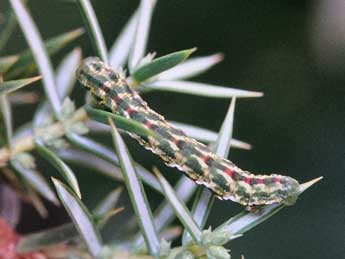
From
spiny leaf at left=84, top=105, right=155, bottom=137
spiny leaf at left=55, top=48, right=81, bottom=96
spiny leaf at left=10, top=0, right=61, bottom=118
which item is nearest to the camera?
spiny leaf at left=84, top=105, right=155, bottom=137

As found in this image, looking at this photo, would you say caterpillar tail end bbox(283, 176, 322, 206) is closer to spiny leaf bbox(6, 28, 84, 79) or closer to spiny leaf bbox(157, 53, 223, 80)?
spiny leaf bbox(157, 53, 223, 80)

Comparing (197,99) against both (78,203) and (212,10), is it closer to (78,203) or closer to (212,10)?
(212,10)

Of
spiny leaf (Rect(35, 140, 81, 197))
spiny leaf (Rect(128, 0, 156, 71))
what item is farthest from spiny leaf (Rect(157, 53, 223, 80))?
spiny leaf (Rect(35, 140, 81, 197))

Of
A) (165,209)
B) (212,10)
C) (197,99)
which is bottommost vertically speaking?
(165,209)

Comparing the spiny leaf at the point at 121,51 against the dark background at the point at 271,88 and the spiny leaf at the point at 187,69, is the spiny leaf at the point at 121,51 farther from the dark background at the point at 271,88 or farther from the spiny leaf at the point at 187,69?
the dark background at the point at 271,88

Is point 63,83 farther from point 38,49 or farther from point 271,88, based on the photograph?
point 271,88

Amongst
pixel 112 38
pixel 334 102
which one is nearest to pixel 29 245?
pixel 334 102
